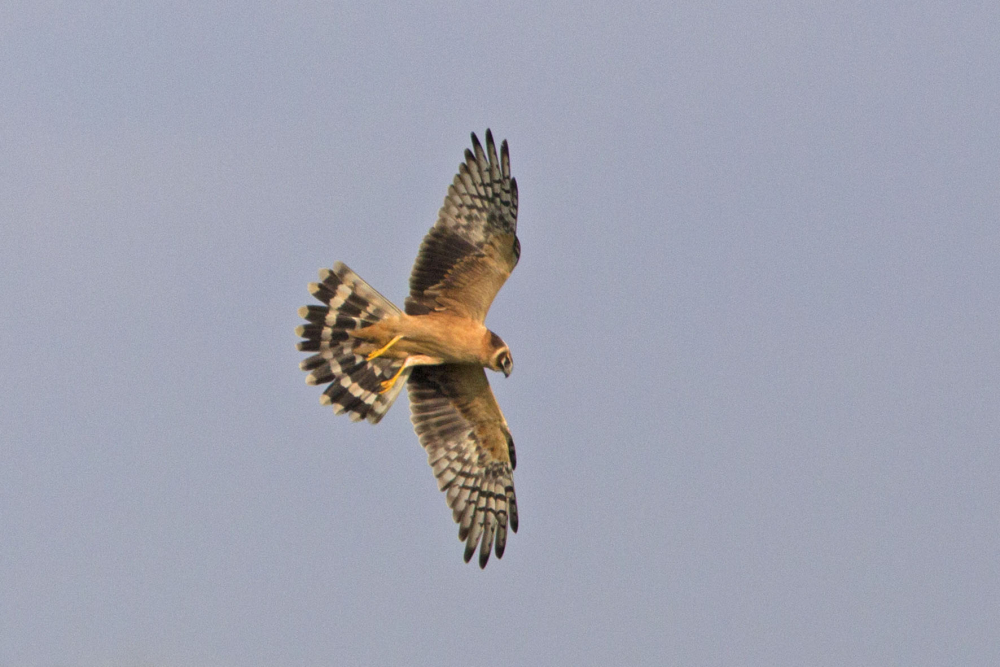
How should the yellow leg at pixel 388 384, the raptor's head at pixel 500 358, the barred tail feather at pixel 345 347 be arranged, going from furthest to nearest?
the yellow leg at pixel 388 384, the barred tail feather at pixel 345 347, the raptor's head at pixel 500 358

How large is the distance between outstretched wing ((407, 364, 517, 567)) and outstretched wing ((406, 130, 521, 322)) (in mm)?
997

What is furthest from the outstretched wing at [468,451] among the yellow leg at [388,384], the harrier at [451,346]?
the yellow leg at [388,384]

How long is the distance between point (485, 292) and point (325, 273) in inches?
66.1

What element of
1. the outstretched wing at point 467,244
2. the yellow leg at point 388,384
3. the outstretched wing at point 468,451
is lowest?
the outstretched wing at point 468,451

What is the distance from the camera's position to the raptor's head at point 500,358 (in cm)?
1445

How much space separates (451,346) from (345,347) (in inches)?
51.1

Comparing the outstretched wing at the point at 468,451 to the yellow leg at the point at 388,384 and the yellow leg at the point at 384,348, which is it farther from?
the yellow leg at the point at 384,348

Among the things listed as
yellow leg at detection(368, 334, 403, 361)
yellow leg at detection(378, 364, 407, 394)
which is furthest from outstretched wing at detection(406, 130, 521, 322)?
yellow leg at detection(378, 364, 407, 394)

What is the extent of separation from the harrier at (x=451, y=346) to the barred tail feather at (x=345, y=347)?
0.01 metres

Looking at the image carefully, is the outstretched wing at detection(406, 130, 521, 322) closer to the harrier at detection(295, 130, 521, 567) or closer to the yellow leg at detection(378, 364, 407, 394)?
the harrier at detection(295, 130, 521, 567)

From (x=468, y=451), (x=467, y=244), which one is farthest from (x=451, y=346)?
(x=468, y=451)

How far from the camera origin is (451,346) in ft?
47.5

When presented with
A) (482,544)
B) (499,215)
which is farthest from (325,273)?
(482,544)

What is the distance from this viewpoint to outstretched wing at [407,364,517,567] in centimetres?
1536
